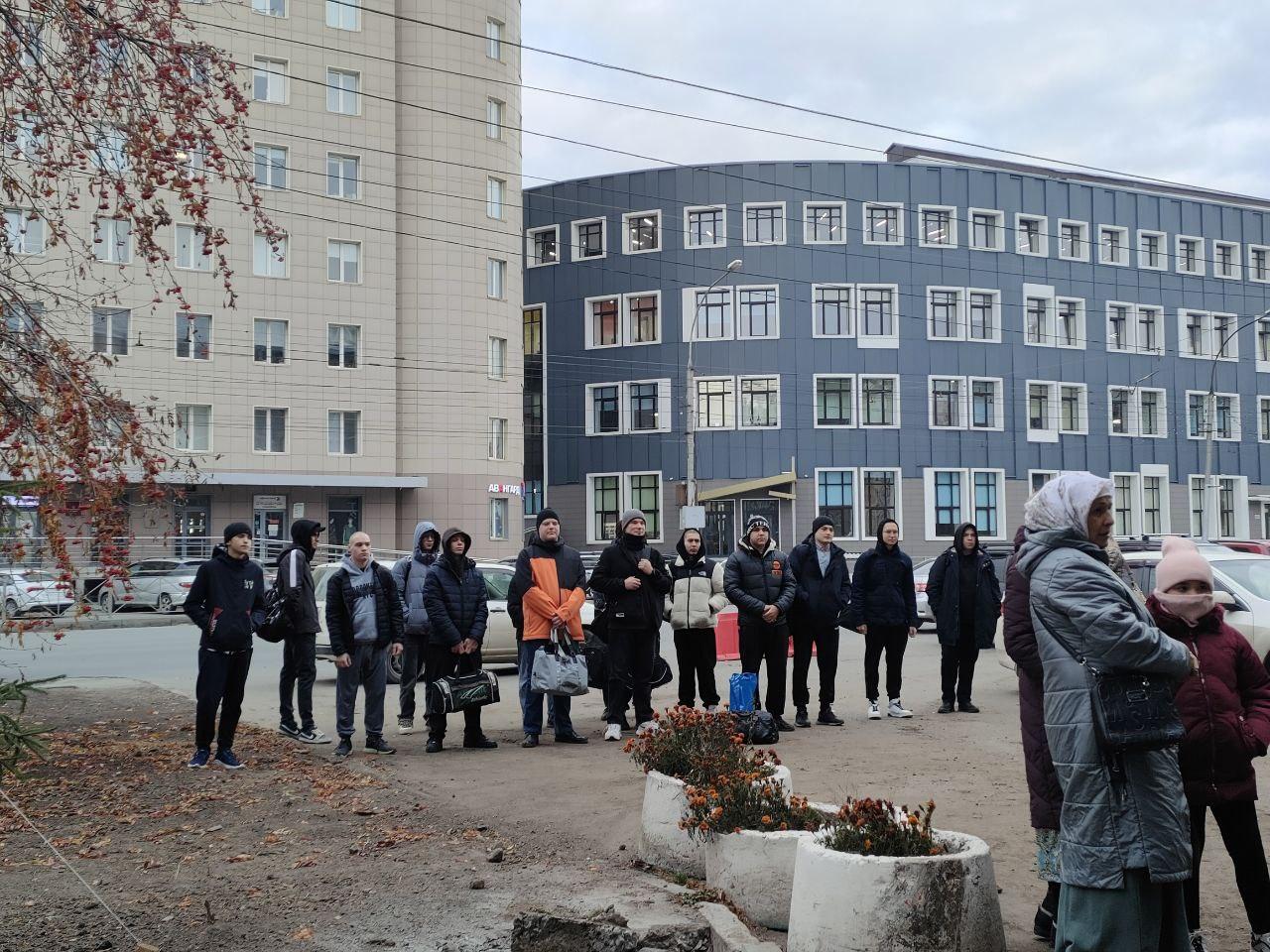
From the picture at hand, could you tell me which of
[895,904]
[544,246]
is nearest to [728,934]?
[895,904]

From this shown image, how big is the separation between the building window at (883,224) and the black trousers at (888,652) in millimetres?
41990

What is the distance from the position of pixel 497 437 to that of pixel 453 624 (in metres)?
37.7

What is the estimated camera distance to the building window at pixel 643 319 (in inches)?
2111

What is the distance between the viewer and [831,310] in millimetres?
52531

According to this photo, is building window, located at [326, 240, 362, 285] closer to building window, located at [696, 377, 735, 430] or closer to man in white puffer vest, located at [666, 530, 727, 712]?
building window, located at [696, 377, 735, 430]

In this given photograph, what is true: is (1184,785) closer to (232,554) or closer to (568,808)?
(568,808)

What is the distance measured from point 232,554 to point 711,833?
566 cm

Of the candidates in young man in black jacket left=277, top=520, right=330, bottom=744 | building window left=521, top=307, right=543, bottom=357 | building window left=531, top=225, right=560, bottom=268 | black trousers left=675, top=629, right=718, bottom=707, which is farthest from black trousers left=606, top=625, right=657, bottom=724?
building window left=531, top=225, right=560, bottom=268

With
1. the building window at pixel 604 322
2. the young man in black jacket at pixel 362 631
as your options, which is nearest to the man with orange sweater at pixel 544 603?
the young man in black jacket at pixel 362 631

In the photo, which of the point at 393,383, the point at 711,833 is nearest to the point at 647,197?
the point at 393,383

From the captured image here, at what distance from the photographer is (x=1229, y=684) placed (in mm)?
5262

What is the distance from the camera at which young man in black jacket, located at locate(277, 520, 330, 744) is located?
11562 millimetres

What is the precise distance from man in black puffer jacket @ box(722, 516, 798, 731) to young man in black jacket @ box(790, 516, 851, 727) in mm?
406

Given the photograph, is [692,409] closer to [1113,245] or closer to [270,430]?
[270,430]
